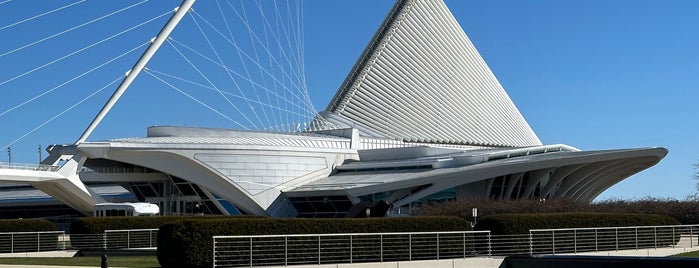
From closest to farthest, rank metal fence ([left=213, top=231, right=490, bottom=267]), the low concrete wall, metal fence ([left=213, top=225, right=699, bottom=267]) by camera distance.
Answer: metal fence ([left=213, top=231, right=490, bottom=267]) → metal fence ([left=213, top=225, right=699, bottom=267]) → the low concrete wall

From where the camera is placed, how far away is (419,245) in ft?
91.3

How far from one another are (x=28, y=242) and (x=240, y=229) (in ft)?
49.2

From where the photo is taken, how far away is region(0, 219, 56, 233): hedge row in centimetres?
3766

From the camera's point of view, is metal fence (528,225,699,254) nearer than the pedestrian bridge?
Yes

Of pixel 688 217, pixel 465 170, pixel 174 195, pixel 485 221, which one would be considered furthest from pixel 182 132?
pixel 485 221

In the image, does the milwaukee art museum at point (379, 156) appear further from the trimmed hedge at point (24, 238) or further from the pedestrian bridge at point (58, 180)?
the trimmed hedge at point (24, 238)

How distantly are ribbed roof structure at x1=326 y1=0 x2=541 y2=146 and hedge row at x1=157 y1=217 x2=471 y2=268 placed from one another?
49100mm

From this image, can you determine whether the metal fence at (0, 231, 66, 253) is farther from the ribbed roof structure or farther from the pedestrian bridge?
the ribbed roof structure

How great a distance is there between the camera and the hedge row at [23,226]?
37.7 metres

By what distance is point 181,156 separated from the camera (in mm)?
64188

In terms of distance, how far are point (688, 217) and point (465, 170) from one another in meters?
16.3

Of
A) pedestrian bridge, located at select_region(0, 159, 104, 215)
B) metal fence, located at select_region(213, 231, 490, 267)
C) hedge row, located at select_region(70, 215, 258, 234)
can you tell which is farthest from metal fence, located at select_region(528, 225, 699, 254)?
pedestrian bridge, located at select_region(0, 159, 104, 215)

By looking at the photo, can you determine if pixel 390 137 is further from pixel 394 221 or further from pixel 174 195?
pixel 394 221

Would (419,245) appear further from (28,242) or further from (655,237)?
(28,242)
